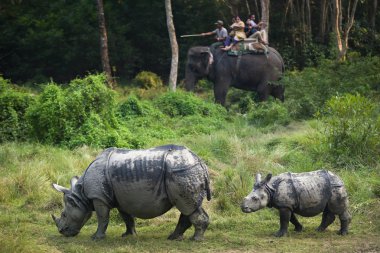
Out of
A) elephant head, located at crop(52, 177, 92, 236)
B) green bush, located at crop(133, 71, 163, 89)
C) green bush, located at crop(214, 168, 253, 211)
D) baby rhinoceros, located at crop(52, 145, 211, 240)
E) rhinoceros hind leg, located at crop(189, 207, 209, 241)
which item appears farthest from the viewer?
green bush, located at crop(133, 71, 163, 89)

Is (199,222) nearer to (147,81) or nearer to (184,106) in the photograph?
(184,106)

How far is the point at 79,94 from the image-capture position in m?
14.9

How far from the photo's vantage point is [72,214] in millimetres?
9398

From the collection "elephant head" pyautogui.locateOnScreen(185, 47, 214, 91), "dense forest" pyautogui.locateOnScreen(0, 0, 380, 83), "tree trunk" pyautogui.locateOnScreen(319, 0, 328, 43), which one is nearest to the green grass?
"elephant head" pyautogui.locateOnScreen(185, 47, 214, 91)

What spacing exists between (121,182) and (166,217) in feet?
6.05

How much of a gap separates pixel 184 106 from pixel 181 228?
9214 millimetres

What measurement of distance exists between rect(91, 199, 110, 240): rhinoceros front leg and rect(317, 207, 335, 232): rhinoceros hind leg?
279 cm

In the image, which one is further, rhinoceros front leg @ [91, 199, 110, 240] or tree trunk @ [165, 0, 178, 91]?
tree trunk @ [165, 0, 178, 91]

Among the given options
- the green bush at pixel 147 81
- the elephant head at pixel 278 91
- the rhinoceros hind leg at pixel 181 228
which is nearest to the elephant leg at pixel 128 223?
the rhinoceros hind leg at pixel 181 228

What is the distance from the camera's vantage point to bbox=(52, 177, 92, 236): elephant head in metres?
9.35

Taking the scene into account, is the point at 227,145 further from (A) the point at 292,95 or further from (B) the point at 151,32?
(B) the point at 151,32

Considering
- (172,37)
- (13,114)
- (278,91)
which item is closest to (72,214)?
(13,114)

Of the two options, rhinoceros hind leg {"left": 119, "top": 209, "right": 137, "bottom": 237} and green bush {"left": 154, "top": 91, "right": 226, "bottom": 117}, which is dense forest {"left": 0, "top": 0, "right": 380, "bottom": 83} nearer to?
green bush {"left": 154, "top": 91, "right": 226, "bottom": 117}

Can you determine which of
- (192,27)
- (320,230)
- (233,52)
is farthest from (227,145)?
(192,27)
